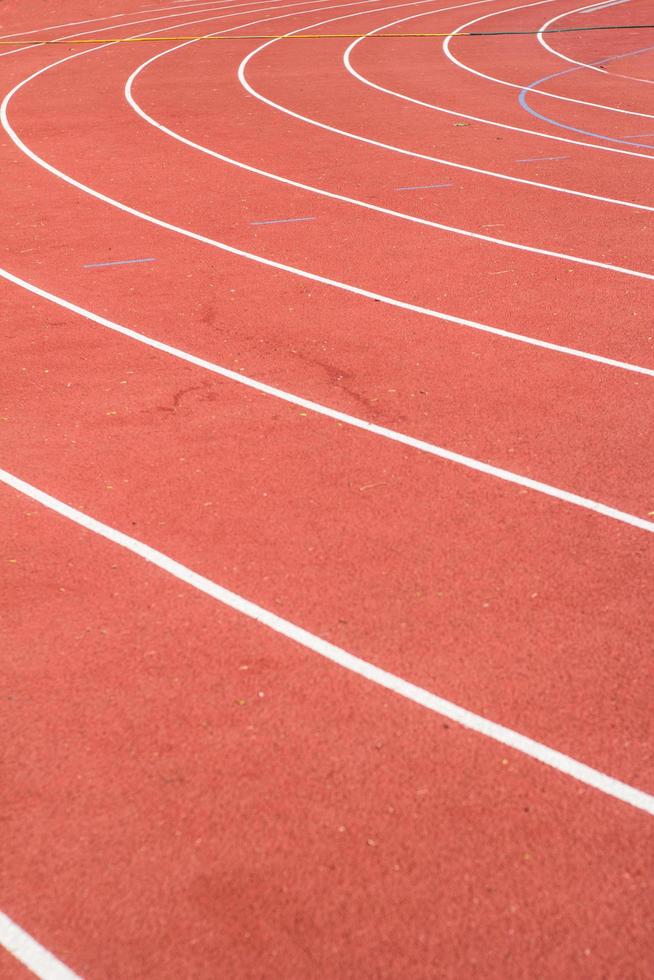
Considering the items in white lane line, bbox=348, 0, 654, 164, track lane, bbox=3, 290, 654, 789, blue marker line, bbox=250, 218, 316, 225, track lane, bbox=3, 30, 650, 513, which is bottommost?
white lane line, bbox=348, 0, 654, 164

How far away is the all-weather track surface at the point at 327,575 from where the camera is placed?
3.58m

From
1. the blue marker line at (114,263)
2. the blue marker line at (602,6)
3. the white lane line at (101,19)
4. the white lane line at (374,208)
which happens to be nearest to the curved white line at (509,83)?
the blue marker line at (602,6)

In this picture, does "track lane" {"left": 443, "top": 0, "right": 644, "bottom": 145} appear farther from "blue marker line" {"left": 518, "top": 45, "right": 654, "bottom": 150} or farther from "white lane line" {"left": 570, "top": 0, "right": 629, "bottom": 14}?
"white lane line" {"left": 570, "top": 0, "right": 629, "bottom": 14}

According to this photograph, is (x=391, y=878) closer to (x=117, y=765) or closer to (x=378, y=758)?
(x=378, y=758)

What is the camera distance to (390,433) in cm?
647

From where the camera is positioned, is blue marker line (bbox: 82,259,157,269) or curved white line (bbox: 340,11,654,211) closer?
blue marker line (bbox: 82,259,157,269)

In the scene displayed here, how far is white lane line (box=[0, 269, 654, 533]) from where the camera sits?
5723 millimetres

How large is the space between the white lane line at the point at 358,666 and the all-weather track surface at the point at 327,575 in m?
0.01

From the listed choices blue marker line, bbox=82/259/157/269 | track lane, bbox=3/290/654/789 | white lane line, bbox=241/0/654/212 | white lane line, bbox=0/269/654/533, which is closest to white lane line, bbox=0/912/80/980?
track lane, bbox=3/290/654/789

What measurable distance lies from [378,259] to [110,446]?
3721 millimetres

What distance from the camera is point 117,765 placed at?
13.6 feet

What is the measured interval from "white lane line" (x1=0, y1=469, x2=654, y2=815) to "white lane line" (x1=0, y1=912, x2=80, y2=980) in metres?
1.59

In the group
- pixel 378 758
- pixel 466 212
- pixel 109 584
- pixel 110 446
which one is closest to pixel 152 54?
pixel 466 212

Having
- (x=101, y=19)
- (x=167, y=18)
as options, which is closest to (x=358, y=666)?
(x=167, y=18)
